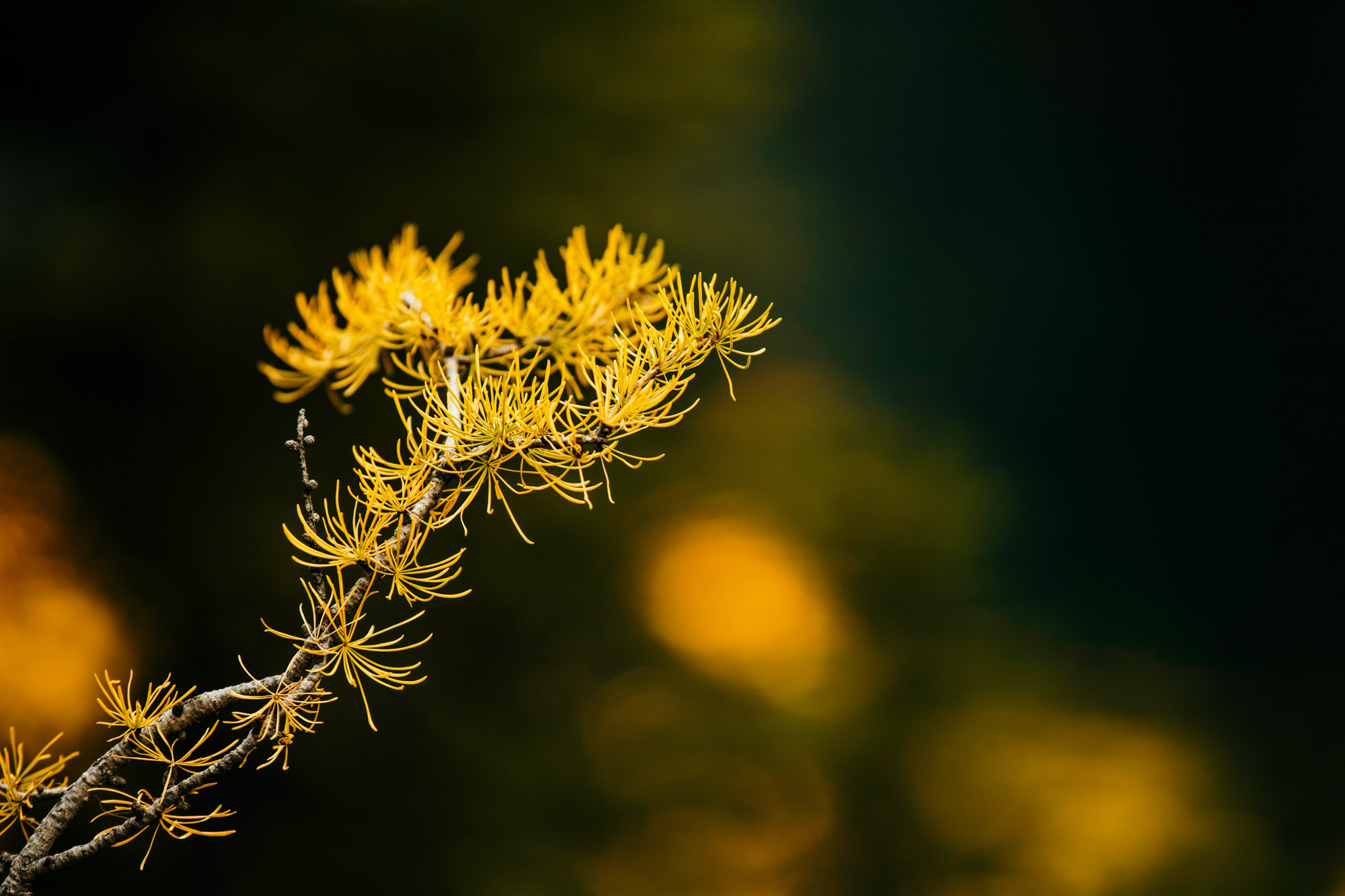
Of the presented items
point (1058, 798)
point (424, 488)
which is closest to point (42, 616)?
point (424, 488)

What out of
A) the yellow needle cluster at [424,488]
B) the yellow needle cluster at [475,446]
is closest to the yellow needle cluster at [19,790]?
the yellow needle cluster at [424,488]

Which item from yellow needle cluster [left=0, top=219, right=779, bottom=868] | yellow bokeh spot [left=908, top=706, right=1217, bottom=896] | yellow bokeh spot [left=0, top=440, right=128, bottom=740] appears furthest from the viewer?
yellow bokeh spot [left=908, top=706, right=1217, bottom=896]

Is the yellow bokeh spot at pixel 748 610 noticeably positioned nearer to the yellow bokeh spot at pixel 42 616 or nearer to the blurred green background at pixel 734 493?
the blurred green background at pixel 734 493

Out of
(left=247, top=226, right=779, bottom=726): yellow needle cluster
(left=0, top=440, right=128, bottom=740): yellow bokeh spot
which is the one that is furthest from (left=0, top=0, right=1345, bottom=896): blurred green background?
(left=247, top=226, right=779, bottom=726): yellow needle cluster

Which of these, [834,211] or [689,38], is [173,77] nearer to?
[689,38]

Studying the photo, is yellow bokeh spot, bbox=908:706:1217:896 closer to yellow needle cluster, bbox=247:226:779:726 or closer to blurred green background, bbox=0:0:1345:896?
blurred green background, bbox=0:0:1345:896

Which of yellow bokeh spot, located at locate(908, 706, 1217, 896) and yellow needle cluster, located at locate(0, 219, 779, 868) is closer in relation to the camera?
yellow needle cluster, located at locate(0, 219, 779, 868)

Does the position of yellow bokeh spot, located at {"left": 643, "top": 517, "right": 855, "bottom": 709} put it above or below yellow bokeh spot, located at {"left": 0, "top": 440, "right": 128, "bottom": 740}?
above
